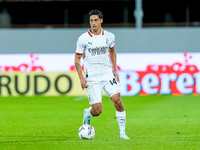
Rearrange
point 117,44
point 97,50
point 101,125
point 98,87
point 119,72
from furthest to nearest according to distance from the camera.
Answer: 1. point 117,44
2. point 119,72
3. point 101,125
4. point 98,87
5. point 97,50

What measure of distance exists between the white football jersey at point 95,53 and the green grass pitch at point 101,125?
3.37 ft

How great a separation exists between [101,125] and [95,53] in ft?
8.91

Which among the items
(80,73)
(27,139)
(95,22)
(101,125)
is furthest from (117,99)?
(101,125)

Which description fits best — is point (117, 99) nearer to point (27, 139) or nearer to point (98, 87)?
point (98, 87)

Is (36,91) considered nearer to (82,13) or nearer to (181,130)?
(181,130)

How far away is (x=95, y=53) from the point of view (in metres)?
7.49

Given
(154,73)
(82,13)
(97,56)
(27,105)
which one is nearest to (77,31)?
(82,13)

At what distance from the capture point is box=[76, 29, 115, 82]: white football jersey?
7.44 m

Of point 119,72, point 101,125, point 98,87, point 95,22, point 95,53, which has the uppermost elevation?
point 95,22

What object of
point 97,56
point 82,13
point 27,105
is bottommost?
point 27,105

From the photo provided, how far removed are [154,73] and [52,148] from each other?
13.2m

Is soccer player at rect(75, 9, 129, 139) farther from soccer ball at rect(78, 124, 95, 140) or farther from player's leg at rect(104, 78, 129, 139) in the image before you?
soccer ball at rect(78, 124, 95, 140)

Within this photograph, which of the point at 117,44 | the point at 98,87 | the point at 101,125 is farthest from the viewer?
the point at 117,44

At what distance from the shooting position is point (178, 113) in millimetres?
12539
